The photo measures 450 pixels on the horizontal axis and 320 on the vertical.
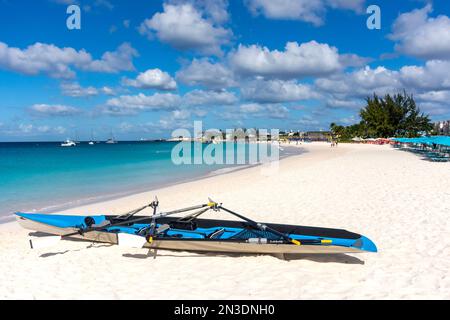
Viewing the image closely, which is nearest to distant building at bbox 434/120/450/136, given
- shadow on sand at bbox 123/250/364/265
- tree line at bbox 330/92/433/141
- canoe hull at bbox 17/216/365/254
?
tree line at bbox 330/92/433/141

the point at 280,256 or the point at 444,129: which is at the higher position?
the point at 444,129

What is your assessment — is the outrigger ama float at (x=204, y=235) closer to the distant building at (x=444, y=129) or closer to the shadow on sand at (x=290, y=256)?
the shadow on sand at (x=290, y=256)

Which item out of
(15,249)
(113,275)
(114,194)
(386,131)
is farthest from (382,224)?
(386,131)

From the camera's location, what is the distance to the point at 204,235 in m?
6.62

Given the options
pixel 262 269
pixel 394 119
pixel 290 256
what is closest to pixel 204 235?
pixel 262 269

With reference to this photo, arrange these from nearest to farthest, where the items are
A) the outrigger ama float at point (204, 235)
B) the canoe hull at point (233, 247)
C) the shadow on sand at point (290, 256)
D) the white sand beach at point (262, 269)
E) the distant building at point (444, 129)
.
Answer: the white sand beach at point (262, 269)
the canoe hull at point (233, 247)
the outrigger ama float at point (204, 235)
the shadow on sand at point (290, 256)
the distant building at point (444, 129)

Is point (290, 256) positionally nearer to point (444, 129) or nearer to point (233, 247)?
point (233, 247)

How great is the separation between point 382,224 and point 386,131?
77.1 m

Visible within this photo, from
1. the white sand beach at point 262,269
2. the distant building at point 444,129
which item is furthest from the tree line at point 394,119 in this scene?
the white sand beach at point 262,269

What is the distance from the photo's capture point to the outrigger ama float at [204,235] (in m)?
5.62

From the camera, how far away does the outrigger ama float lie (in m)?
5.62

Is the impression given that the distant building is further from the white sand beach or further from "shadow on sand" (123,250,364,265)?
"shadow on sand" (123,250,364,265)
